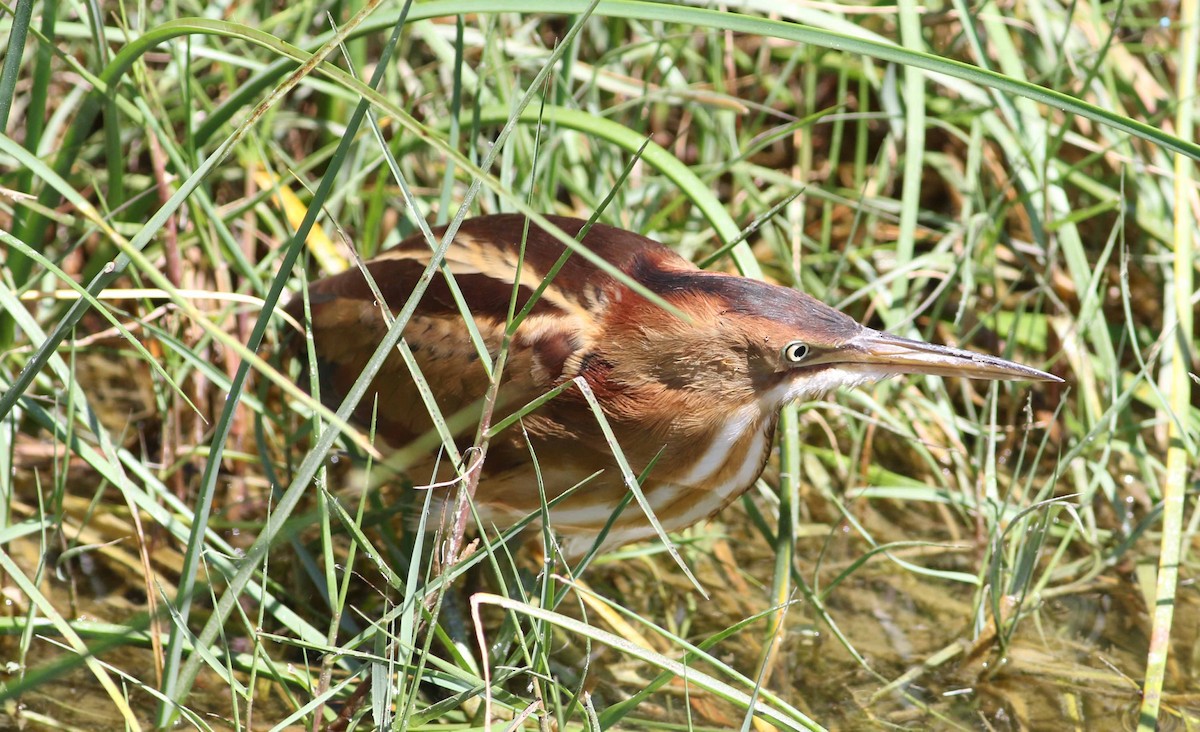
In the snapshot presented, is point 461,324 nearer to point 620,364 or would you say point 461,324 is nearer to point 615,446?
point 620,364

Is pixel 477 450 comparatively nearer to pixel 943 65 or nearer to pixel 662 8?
pixel 662 8

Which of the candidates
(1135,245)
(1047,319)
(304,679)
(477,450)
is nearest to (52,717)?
(304,679)

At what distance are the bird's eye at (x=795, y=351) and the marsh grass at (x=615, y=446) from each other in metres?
0.36

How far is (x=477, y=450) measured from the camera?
1761 millimetres

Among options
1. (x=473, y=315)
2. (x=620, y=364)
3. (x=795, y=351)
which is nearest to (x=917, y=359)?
(x=795, y=351)

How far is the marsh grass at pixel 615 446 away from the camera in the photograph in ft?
6.73

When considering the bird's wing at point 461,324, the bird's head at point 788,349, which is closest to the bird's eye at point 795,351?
the bird's head at point 788,349

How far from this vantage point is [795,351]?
2.11m

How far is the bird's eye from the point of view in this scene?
2.10 metres

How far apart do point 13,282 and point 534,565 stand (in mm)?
1249

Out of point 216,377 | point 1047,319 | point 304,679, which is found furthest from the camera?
point 1047,319

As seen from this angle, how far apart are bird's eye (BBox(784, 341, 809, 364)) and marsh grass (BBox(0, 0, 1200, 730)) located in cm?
36

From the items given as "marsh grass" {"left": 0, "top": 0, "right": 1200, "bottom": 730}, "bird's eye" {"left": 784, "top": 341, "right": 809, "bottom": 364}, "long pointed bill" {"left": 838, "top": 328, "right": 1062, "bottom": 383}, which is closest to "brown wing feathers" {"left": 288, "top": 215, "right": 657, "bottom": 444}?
"marsh grass" {"left": 0, "top": 0, "right": 1200, "bottom": 730}

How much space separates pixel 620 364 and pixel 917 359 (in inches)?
19.4
